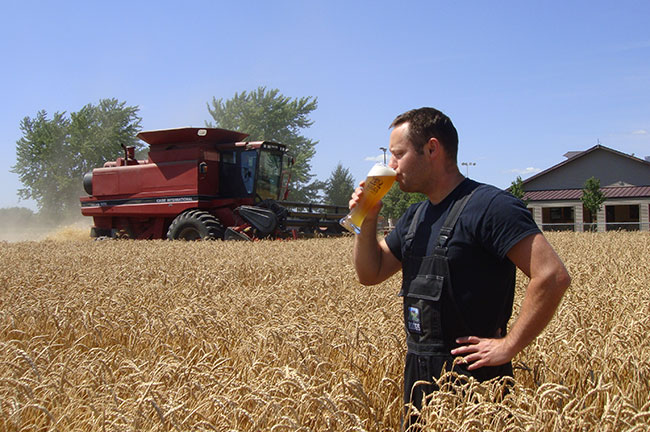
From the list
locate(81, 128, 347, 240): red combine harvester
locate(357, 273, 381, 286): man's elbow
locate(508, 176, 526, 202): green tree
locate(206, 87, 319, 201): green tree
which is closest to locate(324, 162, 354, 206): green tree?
locate(206, 87, 319, 201): green tree

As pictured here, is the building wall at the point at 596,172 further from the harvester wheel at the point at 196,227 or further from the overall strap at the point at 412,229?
the overall strap at the point at 412,229

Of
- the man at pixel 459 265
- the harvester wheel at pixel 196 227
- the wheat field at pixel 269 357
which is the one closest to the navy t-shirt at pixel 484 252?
the man at pixel 459 265

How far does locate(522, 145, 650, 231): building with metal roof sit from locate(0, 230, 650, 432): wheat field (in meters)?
30.1

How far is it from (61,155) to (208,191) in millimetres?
39277

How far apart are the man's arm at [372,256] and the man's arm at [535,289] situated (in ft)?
2.27

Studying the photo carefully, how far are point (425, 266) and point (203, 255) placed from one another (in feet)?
26.8

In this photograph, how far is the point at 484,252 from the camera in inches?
84.6

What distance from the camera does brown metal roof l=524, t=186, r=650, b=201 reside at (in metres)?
33.8

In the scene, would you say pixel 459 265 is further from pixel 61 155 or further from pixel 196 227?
pixel 61 155

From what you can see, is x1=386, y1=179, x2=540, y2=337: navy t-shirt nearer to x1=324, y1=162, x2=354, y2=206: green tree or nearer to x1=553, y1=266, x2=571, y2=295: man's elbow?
x1=553, y1=266, x2=571, y2=295: man's elbow

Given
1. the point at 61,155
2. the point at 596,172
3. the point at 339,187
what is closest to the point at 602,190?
the point at 596,172

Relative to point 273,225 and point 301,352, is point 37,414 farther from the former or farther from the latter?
point 273,225

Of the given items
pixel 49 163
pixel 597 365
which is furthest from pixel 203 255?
pixel 49 163

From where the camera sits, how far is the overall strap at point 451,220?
2.18 meters
